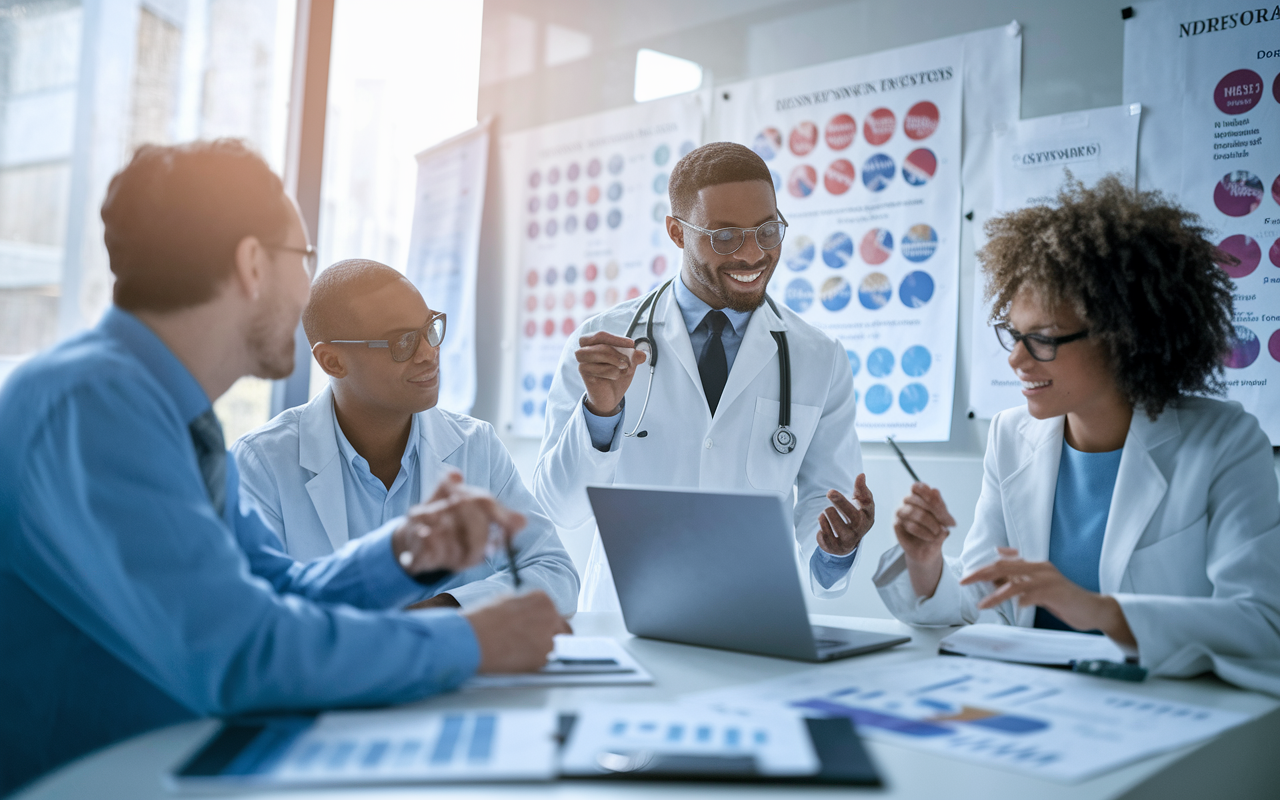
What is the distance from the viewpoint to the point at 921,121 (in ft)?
8.41

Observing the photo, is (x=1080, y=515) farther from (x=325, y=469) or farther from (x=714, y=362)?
(x=325, y=469)

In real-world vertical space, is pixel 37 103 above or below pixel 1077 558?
above

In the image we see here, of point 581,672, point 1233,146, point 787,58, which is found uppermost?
point 787,58

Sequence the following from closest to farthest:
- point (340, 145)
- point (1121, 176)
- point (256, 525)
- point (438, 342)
→ 1. point (256, 525)
2. point (438, 342)
3. point (1121, 176)
4. point (340, 145)

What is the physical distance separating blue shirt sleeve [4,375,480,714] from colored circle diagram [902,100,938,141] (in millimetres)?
2087

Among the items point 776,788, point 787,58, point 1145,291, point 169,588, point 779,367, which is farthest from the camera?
point 787,58

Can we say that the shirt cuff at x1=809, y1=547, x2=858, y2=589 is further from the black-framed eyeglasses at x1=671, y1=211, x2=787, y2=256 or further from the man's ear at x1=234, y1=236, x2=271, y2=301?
the man's ear at x1=234, y1=236, x2=271, y2=301

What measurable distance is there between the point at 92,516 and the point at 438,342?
114 centimetres

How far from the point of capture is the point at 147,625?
902mm

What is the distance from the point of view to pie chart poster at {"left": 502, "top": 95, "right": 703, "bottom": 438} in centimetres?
322

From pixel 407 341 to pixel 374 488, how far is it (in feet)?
1.08

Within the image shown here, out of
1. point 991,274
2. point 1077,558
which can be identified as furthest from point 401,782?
point 991,274

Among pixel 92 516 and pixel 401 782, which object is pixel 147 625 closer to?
pixel 92 516

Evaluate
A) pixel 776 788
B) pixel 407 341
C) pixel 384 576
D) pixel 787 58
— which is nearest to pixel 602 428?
pixel 407 341
